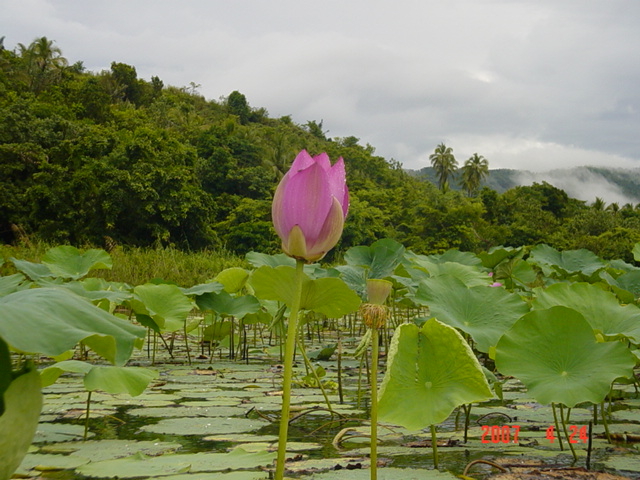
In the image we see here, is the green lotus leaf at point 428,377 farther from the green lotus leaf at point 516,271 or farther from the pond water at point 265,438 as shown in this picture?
the green lotus leaf at point 516,271

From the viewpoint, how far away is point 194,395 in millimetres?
1843

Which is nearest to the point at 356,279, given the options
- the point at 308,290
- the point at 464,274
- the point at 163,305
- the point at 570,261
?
the point at 464,274

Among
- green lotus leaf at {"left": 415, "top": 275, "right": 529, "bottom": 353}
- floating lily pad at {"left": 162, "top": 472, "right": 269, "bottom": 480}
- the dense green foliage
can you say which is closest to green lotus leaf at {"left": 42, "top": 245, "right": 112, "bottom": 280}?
green lotus leaf at {"left": 415, "top": 275, "right": 529, "bottom": 353}

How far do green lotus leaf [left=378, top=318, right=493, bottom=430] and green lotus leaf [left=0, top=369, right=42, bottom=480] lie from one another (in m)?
0.53

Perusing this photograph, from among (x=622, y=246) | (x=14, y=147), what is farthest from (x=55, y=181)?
(x=622, y=246)

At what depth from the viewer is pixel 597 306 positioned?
50.6 inches

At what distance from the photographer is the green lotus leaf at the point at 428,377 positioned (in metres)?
0.86

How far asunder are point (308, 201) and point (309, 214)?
2cm

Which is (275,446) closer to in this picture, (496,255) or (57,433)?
(57,433)

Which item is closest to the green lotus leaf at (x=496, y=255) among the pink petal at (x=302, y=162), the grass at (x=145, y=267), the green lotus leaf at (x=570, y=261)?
the green lotus leaf at (x=570, y=261)

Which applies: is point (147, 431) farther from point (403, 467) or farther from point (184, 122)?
point (184, 122)

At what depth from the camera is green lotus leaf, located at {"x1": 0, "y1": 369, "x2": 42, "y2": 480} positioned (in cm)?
40

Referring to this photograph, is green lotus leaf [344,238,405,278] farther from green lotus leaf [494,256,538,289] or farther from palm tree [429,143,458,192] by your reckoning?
palm tree [429,143,458,192]

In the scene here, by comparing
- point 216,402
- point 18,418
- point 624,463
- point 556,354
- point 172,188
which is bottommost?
point 216,402
